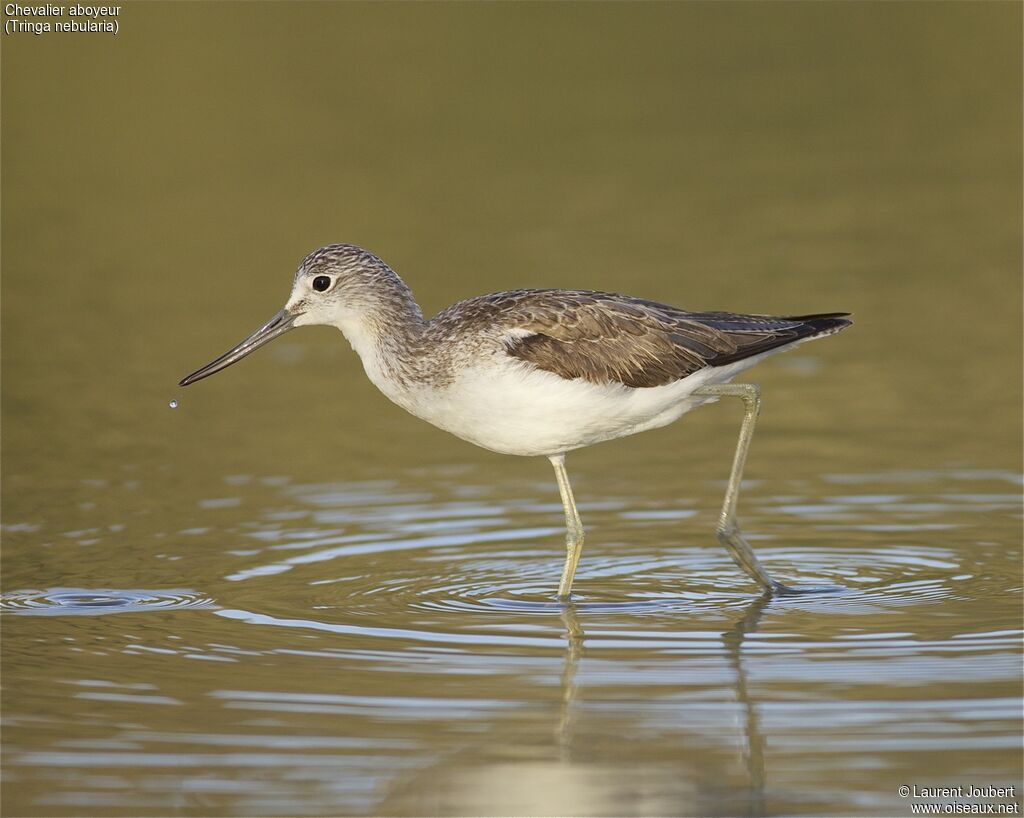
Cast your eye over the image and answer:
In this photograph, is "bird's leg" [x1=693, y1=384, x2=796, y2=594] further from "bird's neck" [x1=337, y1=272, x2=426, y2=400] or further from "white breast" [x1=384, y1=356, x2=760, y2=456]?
"bird's neck" [x1=337, y1=272, x2=426, y2=400]

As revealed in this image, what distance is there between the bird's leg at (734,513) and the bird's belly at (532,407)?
20.4 inches

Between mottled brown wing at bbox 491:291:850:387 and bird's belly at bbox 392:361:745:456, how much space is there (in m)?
0.08

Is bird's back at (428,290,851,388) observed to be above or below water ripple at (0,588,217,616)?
above

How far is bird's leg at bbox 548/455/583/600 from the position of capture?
10750mm

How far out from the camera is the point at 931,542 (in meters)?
11.8

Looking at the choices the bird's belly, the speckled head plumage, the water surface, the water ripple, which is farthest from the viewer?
the speckled head plumage

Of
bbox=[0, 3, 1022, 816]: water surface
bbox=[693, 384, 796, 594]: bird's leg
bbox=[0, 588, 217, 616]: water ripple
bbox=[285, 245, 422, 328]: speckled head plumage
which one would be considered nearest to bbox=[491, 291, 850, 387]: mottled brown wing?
bbox=[693, 384, 796, 594]: bird's leg

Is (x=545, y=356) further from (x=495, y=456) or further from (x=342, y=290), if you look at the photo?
(x=495, y=456)

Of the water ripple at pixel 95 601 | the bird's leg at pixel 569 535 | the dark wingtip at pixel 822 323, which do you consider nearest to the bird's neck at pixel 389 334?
the bird's leg at pixel 569 535

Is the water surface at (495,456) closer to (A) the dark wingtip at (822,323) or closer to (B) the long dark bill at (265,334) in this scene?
(B) the long dark bill at (265,334)

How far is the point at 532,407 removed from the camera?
1027cm

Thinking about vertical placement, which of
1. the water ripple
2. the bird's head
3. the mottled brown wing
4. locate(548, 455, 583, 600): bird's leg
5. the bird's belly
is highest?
the bird's head

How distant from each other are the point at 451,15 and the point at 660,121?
4425 millimetres

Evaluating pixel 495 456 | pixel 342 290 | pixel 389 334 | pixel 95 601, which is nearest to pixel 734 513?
pixel 389 334
